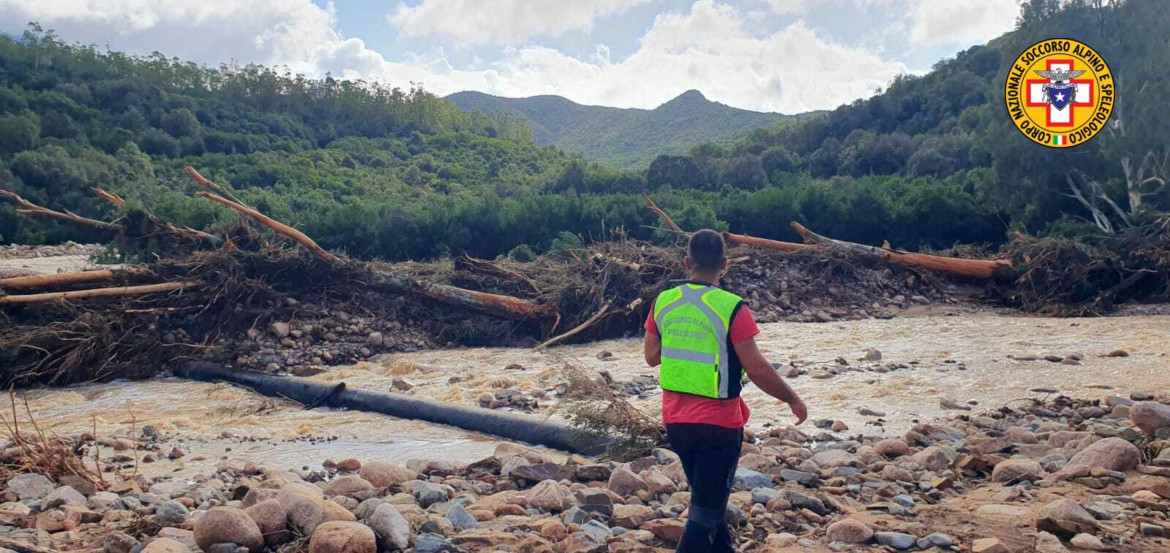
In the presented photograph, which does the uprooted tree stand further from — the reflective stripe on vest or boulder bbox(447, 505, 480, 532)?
the reflective stripe on vest

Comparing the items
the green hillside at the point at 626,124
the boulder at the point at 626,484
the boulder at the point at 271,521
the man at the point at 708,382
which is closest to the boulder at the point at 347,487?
the boulder at the point at 271,521

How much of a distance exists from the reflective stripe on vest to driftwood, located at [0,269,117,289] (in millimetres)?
9805

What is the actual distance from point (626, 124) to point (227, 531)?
7187cm

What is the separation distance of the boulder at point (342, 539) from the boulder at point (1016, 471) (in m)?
3.17

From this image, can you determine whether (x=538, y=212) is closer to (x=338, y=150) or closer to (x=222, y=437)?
(x=222, y=437)

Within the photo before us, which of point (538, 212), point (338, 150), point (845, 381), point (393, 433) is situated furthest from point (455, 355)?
Answer: point (338, 150)

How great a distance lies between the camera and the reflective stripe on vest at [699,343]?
309 centimetres

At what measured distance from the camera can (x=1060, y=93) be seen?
14164 millimetres

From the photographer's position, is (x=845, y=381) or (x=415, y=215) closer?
(x=845, y=381)

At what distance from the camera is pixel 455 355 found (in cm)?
1156

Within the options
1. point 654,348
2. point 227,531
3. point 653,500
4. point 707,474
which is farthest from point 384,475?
point 707,474

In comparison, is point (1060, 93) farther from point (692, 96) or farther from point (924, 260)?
point (692, 96)

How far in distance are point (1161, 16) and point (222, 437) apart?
17636mm

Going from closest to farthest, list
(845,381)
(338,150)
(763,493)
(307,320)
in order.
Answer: (763,493) < (845,381) < (307,320) < (338,150)
